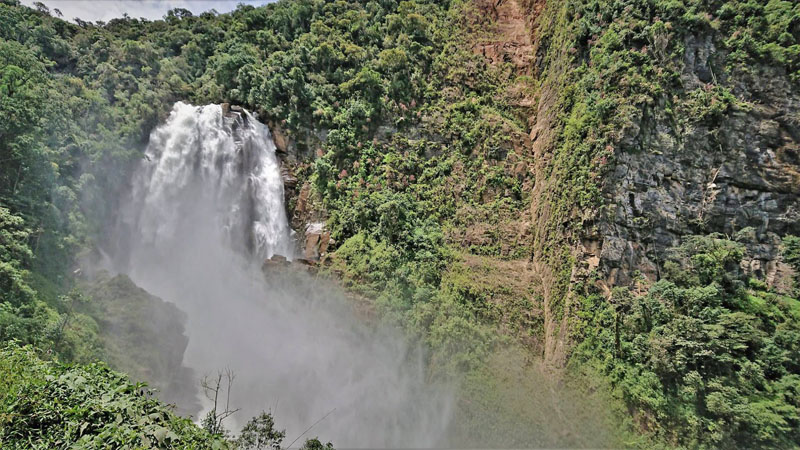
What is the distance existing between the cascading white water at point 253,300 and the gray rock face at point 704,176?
10.2 m

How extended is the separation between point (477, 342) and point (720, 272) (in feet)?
31.6

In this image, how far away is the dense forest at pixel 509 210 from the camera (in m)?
13.1

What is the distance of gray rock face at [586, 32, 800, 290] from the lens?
15328 mm

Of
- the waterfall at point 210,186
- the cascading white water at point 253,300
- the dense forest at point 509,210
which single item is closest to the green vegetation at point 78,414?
the dense forest at point 509,210

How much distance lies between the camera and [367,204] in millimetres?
21219

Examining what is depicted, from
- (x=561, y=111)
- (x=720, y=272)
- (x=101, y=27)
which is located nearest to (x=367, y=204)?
(x=561, y=111)

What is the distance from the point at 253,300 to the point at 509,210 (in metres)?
15.2

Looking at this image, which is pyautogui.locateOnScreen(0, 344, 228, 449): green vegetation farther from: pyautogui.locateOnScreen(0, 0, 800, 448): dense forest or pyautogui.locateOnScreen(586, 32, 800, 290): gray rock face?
pyautogui.locateOnScreen(586, 32, 800, 290): gray rock face

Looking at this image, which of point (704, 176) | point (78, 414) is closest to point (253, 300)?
point (78, 414)

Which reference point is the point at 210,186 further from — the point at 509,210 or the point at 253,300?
the point at 509,210

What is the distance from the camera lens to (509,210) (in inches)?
833

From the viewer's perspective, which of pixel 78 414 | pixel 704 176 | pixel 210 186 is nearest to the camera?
pixel 78 414

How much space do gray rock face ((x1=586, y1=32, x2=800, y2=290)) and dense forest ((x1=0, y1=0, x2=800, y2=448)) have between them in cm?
9

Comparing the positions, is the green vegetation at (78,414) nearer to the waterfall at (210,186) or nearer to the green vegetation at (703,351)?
the green vegetation at (703,351)
